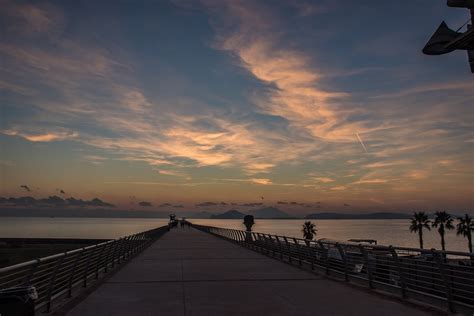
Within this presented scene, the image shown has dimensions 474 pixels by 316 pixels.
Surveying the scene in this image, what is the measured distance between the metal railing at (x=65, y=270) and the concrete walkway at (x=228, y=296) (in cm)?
58

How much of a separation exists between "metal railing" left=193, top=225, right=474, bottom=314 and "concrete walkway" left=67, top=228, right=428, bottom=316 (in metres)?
0.64

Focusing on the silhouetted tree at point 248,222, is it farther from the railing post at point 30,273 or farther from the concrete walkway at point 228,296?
the railing post at point 30,273

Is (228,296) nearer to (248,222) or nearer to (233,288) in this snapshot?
(233,288)

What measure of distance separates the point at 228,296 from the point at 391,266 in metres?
4.04

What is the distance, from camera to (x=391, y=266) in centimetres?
1091

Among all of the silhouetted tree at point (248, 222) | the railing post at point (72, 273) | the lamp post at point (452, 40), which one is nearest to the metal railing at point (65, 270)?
the railing post at point (72, 273)

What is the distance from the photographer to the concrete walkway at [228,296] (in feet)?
28.6

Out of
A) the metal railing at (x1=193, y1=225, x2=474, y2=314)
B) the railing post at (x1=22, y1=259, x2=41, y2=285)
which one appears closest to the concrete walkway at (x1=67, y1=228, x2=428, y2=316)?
the metal railing at (x1=193, y1=225, x2=474, y2=314)

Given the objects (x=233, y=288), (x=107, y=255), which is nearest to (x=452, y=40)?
(x=233, y=288)

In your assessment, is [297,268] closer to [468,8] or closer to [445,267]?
[445,267]

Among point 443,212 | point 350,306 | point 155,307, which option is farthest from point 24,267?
point 443,212

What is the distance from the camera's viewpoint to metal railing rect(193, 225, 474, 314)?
852 centimetres

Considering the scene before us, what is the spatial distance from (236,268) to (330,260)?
144 inches

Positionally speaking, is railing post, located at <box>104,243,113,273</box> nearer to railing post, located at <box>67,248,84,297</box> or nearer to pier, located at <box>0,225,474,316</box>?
pier, located at <box>0,225,474,316</box>
